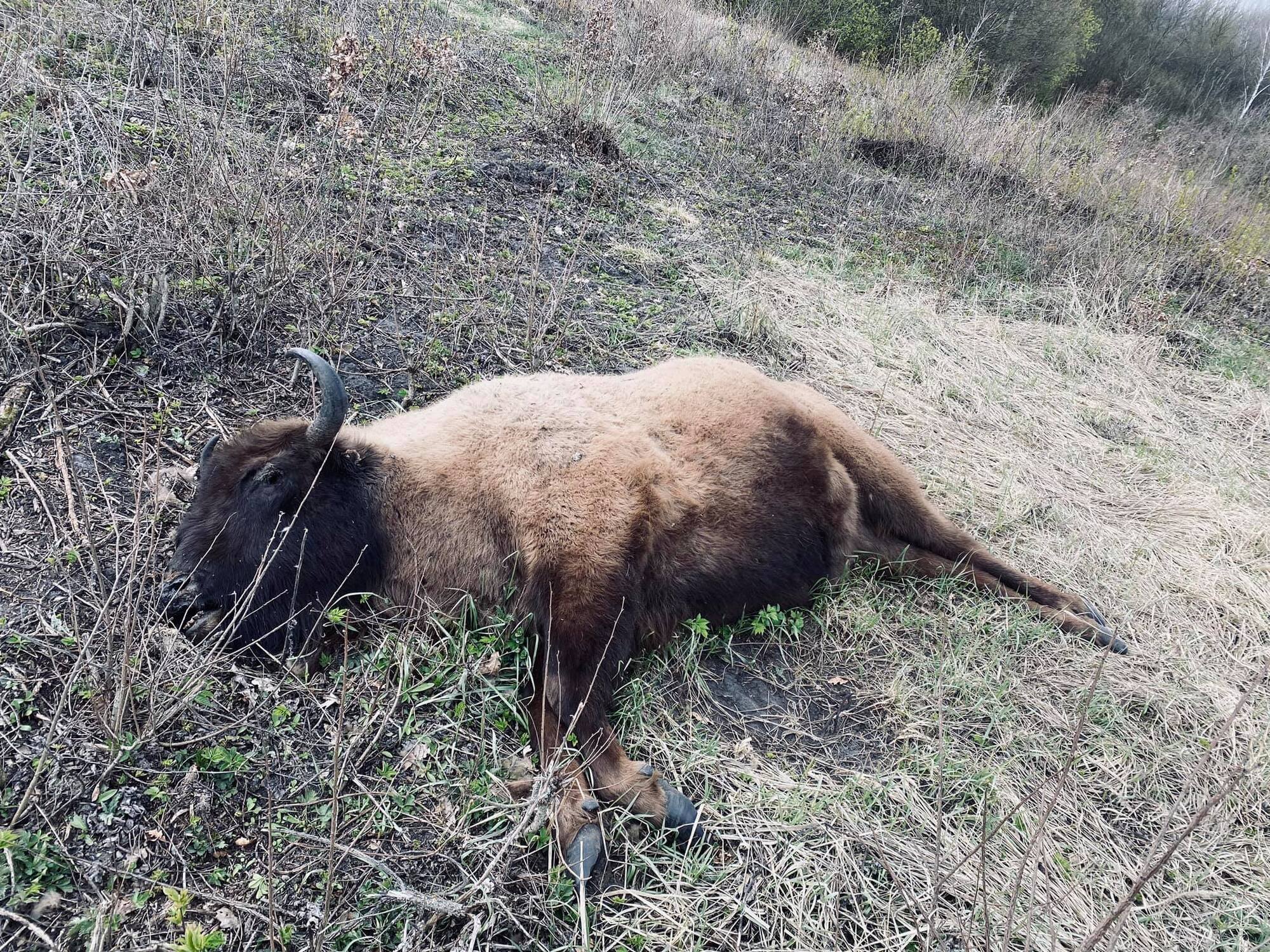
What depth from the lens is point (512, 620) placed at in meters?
3.34

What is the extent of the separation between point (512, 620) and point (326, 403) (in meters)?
1.23

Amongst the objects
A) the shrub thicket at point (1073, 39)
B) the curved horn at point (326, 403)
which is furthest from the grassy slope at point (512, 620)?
the shrub thicket at point (1073, 39)

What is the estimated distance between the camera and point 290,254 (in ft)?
14.9

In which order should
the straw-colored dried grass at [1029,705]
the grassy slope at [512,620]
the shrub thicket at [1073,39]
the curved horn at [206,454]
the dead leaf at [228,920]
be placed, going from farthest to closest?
the shrub thicket at [1073,39]
the curved horn at [206,454]
the straw-colored dried grass at [1029,705]
the grassy slope at [512,620]
the dead leaf at [228,920]

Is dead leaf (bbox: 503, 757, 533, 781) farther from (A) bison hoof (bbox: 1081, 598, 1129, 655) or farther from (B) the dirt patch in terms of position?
(A) bison hoof (bbox: 1081, 598, 1129, 655)

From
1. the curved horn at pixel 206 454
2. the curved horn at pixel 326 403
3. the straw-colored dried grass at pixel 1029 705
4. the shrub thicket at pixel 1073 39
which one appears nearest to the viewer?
the straw-colored dried grass at pixel 1029 705

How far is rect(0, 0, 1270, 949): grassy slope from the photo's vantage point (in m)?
2.44

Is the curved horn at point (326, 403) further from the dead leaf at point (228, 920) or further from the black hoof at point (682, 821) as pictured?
the black hoof at point (682, 821)

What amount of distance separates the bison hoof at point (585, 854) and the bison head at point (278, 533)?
1353 millimetres

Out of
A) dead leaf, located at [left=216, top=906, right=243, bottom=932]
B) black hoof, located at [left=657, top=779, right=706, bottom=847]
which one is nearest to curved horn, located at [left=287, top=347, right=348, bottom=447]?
dead leaf, located at [left=216, top=906, right=243, bottom=932]

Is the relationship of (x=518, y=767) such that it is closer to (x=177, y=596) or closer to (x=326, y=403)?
(x=177, y=596)

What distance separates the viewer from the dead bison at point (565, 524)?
9.98ft

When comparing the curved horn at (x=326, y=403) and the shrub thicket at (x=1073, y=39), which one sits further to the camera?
the shrub thicket at (x=1073, y=39)

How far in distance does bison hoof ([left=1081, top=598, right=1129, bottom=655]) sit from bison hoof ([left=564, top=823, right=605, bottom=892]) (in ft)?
9.50
